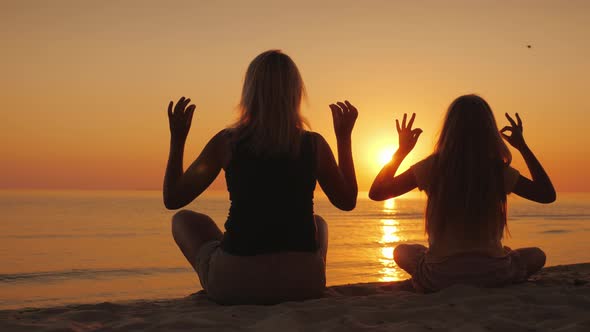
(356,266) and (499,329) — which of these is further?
(356,266)

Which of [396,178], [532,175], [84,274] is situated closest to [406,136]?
[396,178]

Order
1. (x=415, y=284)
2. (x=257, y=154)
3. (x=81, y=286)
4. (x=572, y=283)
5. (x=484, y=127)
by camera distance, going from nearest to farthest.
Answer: (x=257, y=154)
(x=484, y=127)
(x=415, y=284)
(x=572, y=283)
(x=81, y=286)

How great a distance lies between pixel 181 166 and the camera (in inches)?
179

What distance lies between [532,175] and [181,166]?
112 inches

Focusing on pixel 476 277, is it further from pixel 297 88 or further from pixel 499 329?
pixel 297 88

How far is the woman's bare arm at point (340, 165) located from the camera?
180 inches

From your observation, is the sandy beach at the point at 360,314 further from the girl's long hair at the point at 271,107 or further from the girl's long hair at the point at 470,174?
the girl's long hair at the point at 271,107

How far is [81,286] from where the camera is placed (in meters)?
11.6

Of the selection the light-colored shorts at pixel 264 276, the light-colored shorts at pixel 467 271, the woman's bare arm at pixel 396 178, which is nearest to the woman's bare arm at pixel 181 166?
the light-colored shorts at pixel 264 276

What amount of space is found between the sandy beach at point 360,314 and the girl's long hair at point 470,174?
21.0 inches

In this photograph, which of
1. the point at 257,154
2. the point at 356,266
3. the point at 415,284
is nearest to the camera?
the point at 257,154

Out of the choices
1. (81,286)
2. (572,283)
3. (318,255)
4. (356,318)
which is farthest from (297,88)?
(81,286)

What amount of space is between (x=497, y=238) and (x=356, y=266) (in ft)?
29.7

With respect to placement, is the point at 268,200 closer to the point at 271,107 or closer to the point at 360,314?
the point at 271,107
